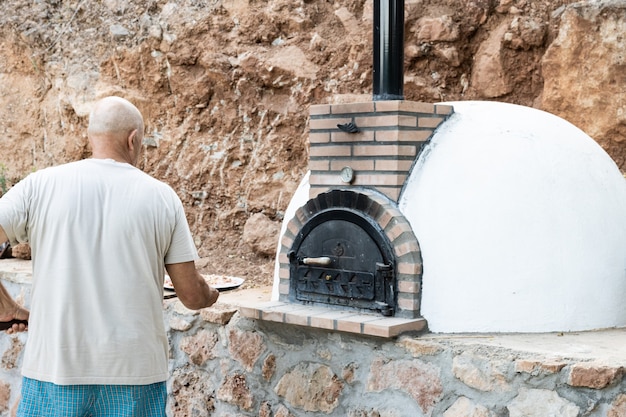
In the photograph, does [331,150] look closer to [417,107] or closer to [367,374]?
[417,107]

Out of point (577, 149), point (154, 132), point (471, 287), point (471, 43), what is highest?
point (471, 43)

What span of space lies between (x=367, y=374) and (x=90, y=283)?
1457mm

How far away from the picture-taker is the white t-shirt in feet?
9.00

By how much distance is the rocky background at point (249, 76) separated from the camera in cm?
512

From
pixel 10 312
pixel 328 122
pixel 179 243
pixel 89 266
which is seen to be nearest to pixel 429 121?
pixel 328 122

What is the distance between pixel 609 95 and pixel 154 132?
11.8 feet

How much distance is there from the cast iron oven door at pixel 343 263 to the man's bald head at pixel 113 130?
1207 millimetres

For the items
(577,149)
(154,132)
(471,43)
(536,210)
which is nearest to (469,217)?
(536,210)

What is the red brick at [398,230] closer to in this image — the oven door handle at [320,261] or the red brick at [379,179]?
the red brick at [379,179]

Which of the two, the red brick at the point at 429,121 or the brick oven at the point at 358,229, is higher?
the red brick at the point at 429,121

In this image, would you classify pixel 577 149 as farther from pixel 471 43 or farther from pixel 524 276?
pixel 471 43

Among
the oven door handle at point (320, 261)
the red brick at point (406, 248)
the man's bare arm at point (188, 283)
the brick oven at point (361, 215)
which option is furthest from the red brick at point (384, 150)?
the man's bare arm at point (188, 283)

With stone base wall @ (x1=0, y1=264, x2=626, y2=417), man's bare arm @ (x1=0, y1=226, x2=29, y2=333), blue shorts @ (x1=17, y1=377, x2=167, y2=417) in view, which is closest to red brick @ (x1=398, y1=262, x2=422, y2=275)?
stone base wall @ (x1=0, y1=264, x2=626, y2=417)

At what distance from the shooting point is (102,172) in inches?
111
